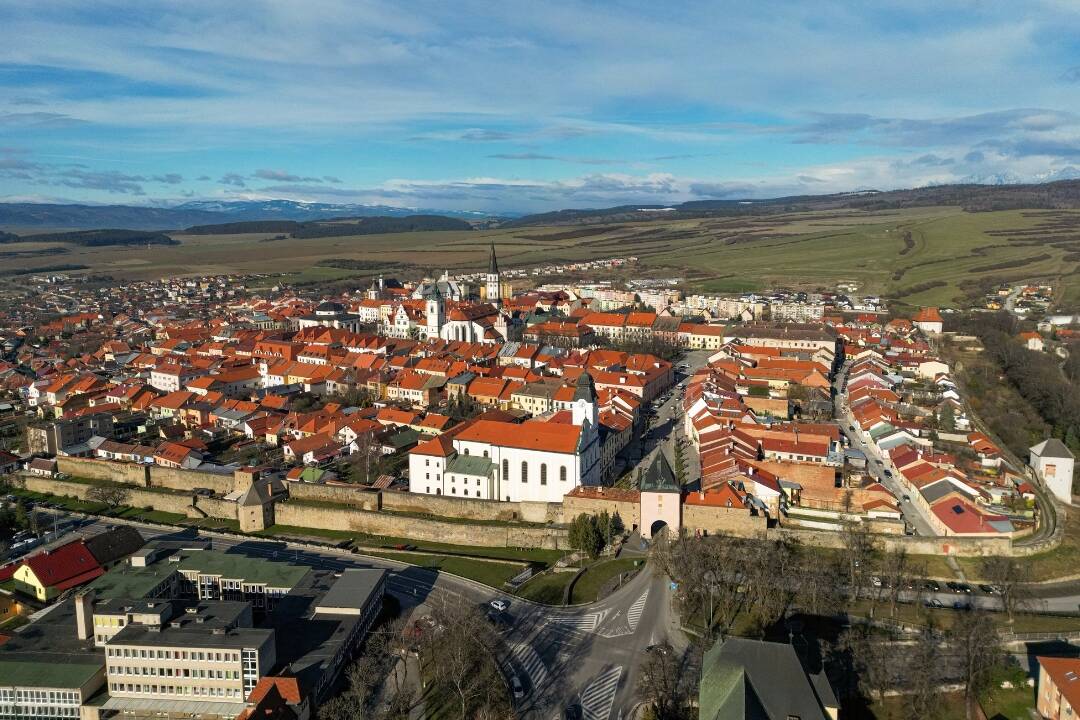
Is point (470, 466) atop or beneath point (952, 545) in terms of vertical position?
atop

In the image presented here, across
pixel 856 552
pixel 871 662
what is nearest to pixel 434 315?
pixel 856 552

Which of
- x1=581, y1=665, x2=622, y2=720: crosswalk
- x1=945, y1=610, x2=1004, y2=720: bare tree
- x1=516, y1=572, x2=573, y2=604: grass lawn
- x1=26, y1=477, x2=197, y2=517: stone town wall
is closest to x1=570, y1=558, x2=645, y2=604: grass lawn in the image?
x1=516, y1=572, x2=573, y2=604: grass lawn

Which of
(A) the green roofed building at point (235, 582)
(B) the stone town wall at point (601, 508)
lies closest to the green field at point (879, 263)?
(B) the stone town wall at point (601, 508)

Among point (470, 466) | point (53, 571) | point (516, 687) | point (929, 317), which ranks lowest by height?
point (516, 687)

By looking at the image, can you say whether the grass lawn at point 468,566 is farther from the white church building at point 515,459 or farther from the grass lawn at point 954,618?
the grass lawn at point 954,618

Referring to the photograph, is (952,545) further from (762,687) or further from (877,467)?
(762,687)

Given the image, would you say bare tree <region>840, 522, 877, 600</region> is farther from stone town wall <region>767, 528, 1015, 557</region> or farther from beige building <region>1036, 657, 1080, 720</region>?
beige building <region>1036, 657, 1080, 720</region>

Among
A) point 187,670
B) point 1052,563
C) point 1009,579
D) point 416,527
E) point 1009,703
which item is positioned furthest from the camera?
point 416,527
